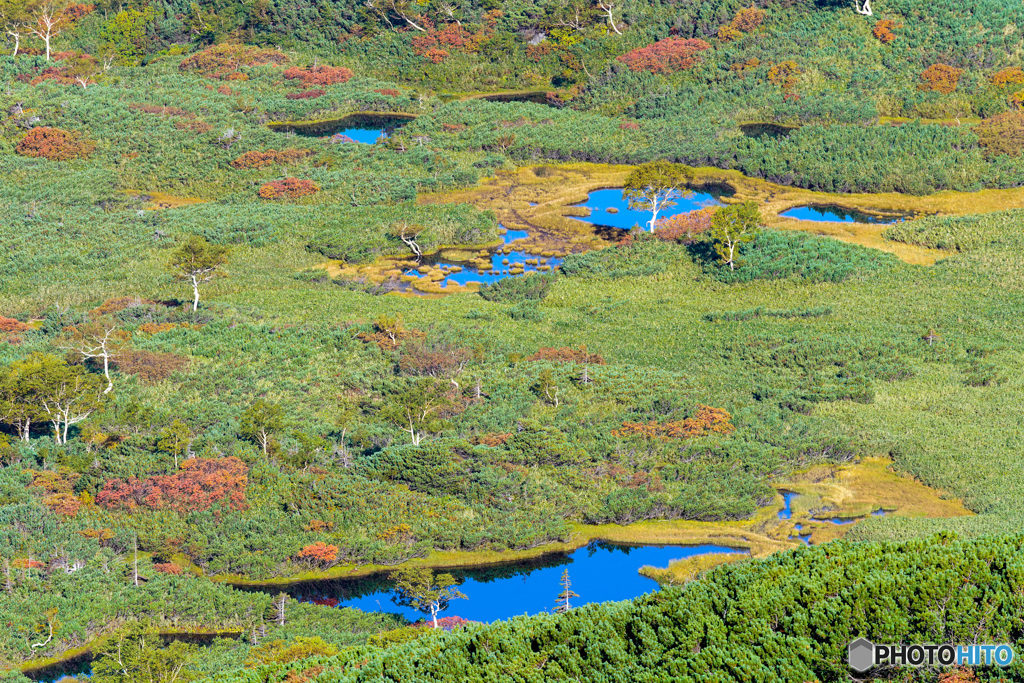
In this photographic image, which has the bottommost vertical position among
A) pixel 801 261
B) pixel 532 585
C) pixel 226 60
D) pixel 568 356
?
pixel 532 585

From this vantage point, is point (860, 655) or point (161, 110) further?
point (161, 110)

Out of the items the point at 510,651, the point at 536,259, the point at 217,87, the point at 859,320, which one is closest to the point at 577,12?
the point at 217,87

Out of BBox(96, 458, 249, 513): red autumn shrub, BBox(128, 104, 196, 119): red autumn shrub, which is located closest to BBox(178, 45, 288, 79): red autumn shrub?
BBox(128, 104, 196, 119): red autumn shrub

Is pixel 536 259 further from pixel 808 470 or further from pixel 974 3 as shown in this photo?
pixel 974 3

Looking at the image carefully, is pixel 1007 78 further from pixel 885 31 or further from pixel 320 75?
pixel 320 75

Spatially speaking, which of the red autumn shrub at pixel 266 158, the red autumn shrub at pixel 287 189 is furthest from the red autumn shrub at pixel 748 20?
the red autumn shrub at pixel 287 189

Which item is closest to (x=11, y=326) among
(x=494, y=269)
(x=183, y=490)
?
(x=183, y=490)

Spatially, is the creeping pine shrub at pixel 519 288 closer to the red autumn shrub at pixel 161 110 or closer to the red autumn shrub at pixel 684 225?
the red autumn shrub at pixel 684 225
